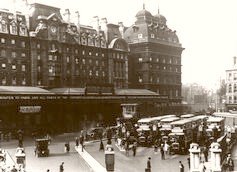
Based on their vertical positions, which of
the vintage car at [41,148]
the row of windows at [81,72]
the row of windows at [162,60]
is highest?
the row of windows at [162,60]

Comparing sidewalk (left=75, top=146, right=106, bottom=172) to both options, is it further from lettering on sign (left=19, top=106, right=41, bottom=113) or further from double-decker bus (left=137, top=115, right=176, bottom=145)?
lettering on sign (left=19, top=106, right=41, bottom=113)

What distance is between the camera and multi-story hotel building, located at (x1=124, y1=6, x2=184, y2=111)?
86.2 meters

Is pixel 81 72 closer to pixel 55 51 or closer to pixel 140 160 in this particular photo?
pixel 55 51

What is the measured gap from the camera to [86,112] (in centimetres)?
6350

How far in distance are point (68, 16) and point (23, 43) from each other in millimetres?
13353

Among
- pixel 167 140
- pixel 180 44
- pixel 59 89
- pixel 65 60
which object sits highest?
pixel 180 44

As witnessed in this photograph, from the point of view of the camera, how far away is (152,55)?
8688 centimetres

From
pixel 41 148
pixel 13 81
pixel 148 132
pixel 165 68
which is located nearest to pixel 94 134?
pixel 148 132

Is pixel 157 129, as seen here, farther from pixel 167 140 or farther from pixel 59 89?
pixel 59 89

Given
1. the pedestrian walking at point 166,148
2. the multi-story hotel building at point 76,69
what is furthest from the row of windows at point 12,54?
the pedestrian walking at point 166,148

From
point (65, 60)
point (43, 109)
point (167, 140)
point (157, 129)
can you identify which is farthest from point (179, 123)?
point (65, 60)

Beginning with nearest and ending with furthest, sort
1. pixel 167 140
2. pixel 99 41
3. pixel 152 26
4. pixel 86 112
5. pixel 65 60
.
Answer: pixel 167 140, pixel 86 112, pixel 65 60, pixel 99 41, pixel 152 26

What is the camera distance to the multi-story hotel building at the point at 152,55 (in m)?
86.2

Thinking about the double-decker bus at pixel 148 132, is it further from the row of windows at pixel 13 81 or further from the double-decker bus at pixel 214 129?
the row of windows at pixel 13 81
